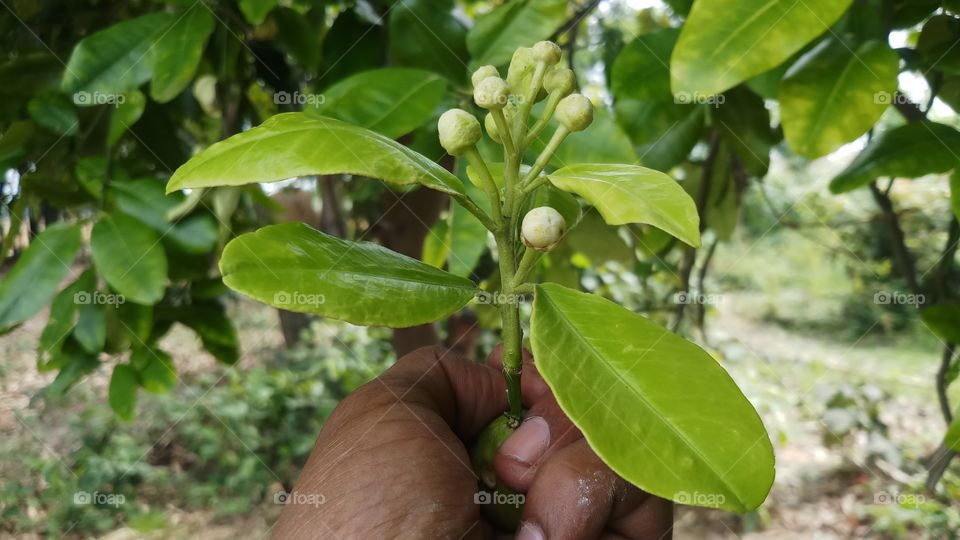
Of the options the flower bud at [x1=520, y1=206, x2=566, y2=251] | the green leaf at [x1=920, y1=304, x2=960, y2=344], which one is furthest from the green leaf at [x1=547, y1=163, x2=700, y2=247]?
the green leaf at [x1=920, y1=304, x2=960, y2=344]

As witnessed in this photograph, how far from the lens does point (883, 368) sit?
11.7 ft

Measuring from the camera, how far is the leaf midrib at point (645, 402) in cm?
38

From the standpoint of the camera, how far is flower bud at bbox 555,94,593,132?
44cm

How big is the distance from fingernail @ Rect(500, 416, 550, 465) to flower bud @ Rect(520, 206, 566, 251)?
0.18m

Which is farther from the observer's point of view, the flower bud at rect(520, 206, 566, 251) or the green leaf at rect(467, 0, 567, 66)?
the green leaf at rect(467, 0, 567, 66)

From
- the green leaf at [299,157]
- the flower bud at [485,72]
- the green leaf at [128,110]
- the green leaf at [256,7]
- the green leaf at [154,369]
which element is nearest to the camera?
the green leaf at [299,157]

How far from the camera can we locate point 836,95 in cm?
65

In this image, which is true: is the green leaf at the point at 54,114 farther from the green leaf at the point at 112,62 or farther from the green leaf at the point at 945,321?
the green leaf at the point at 945,321

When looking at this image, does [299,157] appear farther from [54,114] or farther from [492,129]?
[54,114]

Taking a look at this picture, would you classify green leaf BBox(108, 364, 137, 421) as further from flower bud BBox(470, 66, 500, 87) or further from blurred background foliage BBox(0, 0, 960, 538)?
flower bud BBox(470, 66, 500, 87)

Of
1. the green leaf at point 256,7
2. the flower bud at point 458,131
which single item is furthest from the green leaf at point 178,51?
the flower bud at point 458,131

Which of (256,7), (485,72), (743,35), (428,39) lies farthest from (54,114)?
(743,35)

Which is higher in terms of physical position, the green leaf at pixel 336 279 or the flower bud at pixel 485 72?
the flower bud at pixel 485 72

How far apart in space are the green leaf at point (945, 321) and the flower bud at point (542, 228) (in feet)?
1.96
